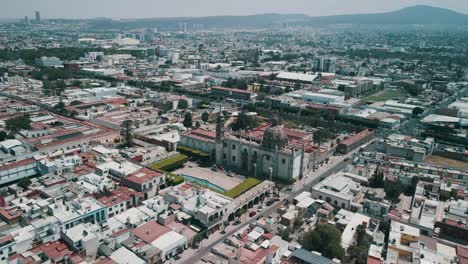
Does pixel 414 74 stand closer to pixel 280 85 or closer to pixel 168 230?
pixel 280 85

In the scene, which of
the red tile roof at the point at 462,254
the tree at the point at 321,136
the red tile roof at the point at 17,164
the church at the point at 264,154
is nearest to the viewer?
the red tile roof at the point at 462,254

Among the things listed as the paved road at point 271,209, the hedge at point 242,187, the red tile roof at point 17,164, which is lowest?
the paved road at point 271,209

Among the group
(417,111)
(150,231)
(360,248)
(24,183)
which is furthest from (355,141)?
(24,183)

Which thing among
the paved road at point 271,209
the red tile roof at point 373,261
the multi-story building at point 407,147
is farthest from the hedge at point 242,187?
the multi-story building at point 407,147

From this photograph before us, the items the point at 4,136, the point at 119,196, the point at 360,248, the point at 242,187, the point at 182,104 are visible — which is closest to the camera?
the point at 360,248

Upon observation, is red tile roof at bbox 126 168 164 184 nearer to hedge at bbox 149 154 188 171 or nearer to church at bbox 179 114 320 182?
hedge at bbox 149 154 188 171

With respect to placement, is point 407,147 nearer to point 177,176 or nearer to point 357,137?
point 357,137

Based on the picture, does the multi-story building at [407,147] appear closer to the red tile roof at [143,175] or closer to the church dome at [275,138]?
the church dome at [275,138]
